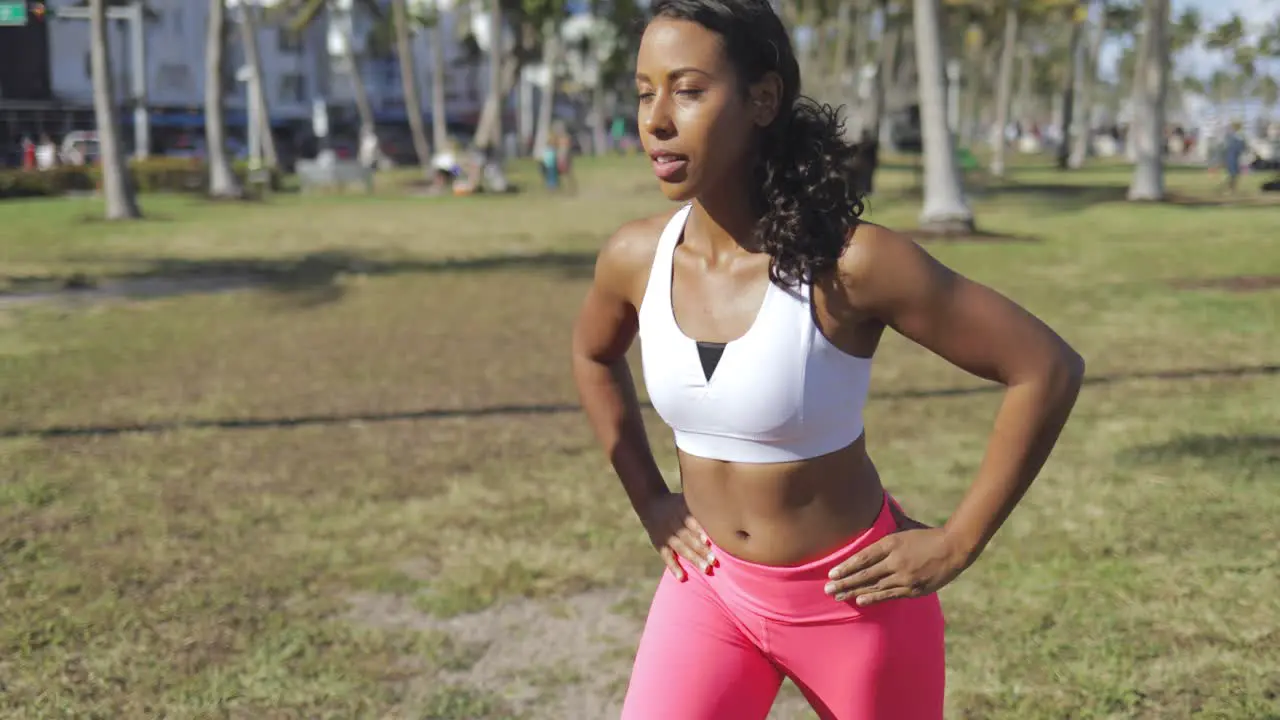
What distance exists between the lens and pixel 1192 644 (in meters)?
4.88

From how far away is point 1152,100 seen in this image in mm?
27391

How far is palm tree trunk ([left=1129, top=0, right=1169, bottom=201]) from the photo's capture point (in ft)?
87.6

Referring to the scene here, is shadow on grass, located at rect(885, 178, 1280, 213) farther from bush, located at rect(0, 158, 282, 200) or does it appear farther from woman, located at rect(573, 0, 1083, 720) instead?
woman, located at rect(573, 0, 1083, 720)

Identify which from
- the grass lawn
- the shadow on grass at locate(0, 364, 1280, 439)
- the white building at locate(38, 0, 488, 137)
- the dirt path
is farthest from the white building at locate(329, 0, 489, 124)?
the dirt path

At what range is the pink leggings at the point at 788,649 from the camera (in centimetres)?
249

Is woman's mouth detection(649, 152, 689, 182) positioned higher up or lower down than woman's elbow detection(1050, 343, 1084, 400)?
higher up

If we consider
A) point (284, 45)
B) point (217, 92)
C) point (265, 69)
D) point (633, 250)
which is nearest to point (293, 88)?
point (265, 69)

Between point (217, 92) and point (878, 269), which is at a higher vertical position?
point (878, 269)

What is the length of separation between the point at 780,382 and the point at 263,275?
16450mm

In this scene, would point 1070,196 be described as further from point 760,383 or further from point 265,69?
point 265,69

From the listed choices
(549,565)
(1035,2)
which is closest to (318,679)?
(549,565)

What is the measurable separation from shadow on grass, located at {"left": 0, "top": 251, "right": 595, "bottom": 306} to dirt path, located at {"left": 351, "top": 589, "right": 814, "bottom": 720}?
10393mm

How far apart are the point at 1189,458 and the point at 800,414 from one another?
232 inches

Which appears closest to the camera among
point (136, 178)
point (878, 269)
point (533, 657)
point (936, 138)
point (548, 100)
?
point (878, 269)
